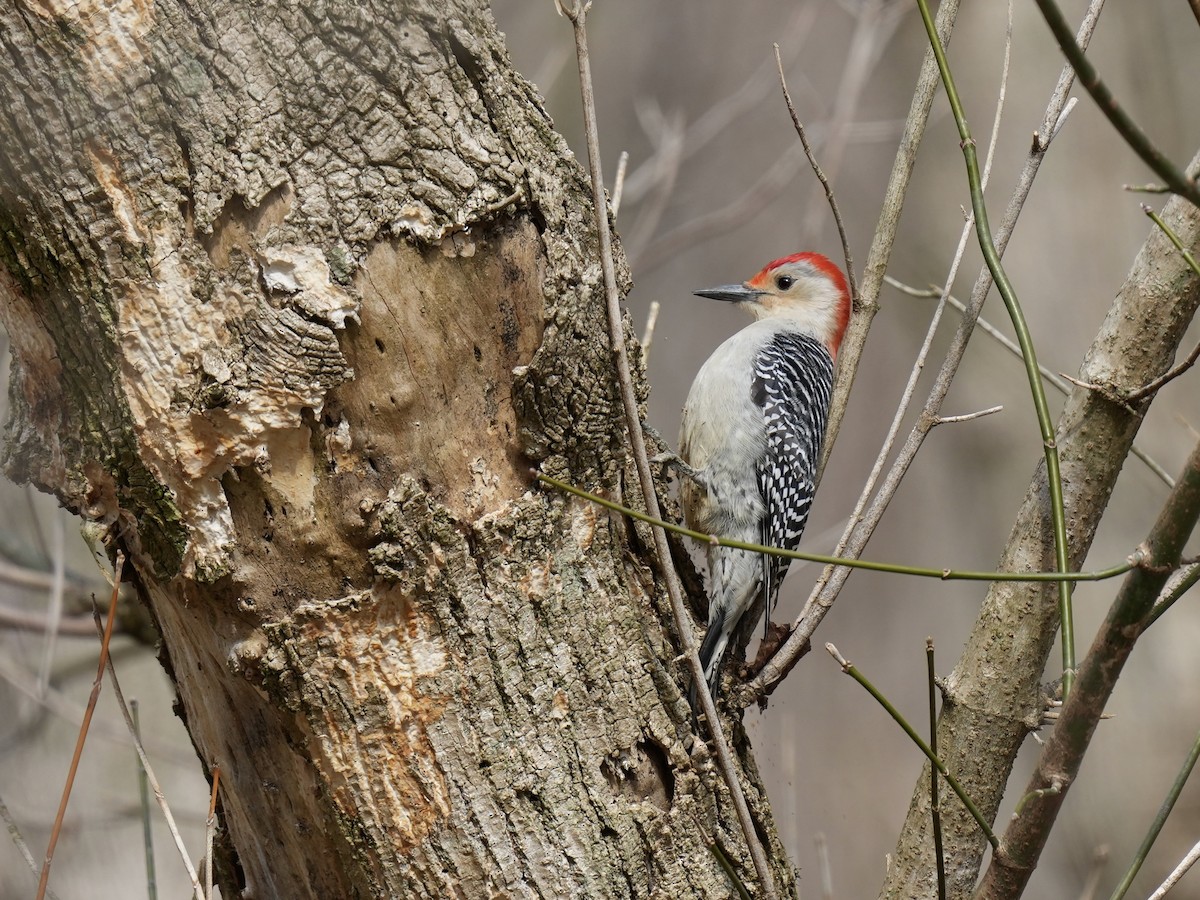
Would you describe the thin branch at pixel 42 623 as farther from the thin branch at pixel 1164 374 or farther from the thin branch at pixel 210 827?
the thin branch at pixel 1164 374

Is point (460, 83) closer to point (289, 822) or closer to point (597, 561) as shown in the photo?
point (597, 561)

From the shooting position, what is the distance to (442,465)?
1.85 meters

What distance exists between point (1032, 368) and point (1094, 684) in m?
0.66

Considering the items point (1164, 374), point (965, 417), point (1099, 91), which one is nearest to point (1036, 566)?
point (965, 417)

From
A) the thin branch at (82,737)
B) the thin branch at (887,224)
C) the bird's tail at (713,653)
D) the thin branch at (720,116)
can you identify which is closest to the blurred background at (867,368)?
the thin branch at (720,116)

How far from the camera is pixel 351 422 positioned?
179cm

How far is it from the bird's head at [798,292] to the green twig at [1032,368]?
7.51ft

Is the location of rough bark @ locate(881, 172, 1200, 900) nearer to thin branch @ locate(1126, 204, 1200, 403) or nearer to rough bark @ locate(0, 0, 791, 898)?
thin branch @ locate(1126, 204, 1200, 403)

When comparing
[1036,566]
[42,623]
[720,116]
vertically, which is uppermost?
[720,116]

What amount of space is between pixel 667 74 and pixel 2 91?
305 inches

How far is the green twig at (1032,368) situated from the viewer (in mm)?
1645

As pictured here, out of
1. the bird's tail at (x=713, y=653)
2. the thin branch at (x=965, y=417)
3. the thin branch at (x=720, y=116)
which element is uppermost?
the thin branch at (x=720, y=116)

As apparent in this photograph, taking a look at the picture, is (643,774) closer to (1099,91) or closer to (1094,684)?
(1094,684)

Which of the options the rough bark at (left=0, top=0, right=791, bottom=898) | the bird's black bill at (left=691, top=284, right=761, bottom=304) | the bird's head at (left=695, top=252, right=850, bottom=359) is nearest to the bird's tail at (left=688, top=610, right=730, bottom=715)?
the rough bark at (left=0, top=0, right=791, bottom=898)
